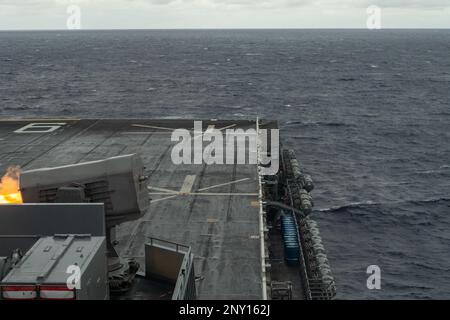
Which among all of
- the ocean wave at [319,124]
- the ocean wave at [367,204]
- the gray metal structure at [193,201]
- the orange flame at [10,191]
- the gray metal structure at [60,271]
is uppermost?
the orange flame at [10,191]

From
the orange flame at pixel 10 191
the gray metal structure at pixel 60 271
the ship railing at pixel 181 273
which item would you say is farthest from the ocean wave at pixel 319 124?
the gray metal structure at pixel 60 271

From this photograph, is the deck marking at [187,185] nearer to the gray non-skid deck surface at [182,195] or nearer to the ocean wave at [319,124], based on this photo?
the gray non-skid deck surface at [182,195]

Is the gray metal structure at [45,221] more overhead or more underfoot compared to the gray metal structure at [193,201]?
more overhead

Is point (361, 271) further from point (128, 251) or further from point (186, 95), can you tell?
point (186, 95)

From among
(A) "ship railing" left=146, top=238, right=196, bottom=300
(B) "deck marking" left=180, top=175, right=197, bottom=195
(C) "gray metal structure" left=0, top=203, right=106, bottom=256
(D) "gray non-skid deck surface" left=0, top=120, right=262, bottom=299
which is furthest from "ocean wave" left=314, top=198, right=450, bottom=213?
(C) "gray metal structure" left=0, top=203, right=106, bottom=256

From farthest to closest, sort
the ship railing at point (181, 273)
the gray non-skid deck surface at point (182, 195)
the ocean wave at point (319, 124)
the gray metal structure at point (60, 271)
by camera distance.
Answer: the ocean wave at point (319, 124) < the gray non-skid deck surface at point (182, 195) < the ship railing at point (181, 273) < the gray metal structure at point (60, 271)

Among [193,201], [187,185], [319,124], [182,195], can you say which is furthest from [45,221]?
[319,124]
